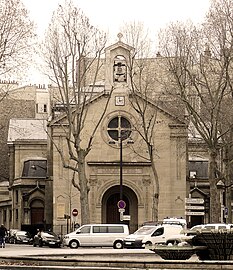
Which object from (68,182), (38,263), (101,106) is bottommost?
(38,263)

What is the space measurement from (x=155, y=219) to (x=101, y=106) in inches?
403

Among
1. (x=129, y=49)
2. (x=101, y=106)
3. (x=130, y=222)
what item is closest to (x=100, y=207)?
(x=130, y=222)

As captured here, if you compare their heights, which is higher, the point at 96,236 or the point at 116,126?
the point at 116,126

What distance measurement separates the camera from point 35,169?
267ft

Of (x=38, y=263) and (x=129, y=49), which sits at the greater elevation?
(x=129, y=49)

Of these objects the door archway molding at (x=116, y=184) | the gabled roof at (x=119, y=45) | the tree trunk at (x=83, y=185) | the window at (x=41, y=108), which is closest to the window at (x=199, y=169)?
the door archway molding at (x=116, y=184)

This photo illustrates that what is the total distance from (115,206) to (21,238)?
808 centimetres

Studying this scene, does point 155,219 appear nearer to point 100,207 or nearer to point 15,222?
point 100,207

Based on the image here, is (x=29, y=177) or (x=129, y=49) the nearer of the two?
(x=129, y=49)

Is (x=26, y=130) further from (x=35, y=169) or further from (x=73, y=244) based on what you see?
(x=73, y=244)

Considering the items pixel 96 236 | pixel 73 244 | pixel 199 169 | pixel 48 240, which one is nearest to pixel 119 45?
pixel 48 240

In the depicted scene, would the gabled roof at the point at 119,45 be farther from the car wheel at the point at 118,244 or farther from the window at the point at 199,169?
the car wheel at the point at 118,244

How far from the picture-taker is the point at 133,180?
68.4 meters

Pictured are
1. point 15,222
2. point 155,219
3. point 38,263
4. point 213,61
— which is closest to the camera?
point 38,263
